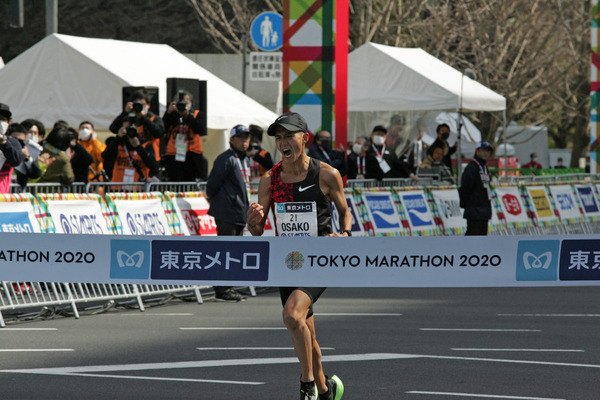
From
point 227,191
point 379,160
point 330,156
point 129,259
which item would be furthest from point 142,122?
point 129,259

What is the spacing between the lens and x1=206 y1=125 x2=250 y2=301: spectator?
1557cm

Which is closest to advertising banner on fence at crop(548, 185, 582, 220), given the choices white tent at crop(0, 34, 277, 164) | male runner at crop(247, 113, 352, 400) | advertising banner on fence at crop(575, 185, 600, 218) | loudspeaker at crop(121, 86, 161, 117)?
advertising banner on fence at crop(575, 185, 600, 218)

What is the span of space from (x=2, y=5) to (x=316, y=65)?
3080cm

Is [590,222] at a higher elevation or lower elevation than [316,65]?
lower

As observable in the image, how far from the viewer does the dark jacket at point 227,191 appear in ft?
51.1

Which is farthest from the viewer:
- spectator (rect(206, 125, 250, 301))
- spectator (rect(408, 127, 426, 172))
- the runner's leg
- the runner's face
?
spectator (rect(408, 127, 426, 172))

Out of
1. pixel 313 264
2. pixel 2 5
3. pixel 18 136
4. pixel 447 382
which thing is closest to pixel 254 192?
pixel 18 136

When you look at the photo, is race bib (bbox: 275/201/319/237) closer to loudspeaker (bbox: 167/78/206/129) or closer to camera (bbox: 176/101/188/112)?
camera (bbox: 176/101/188/112)

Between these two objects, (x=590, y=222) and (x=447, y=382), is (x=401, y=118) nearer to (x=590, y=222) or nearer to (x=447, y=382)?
(x=590, y=222)

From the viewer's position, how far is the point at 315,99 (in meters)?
19.9

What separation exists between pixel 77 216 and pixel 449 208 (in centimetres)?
985

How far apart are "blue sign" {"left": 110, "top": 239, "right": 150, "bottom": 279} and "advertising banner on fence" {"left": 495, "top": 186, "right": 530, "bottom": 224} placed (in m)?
16.4

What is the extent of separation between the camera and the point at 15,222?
1359 centimetres

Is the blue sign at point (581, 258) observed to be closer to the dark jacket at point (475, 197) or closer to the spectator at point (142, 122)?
the spectator at point (142, 122)
